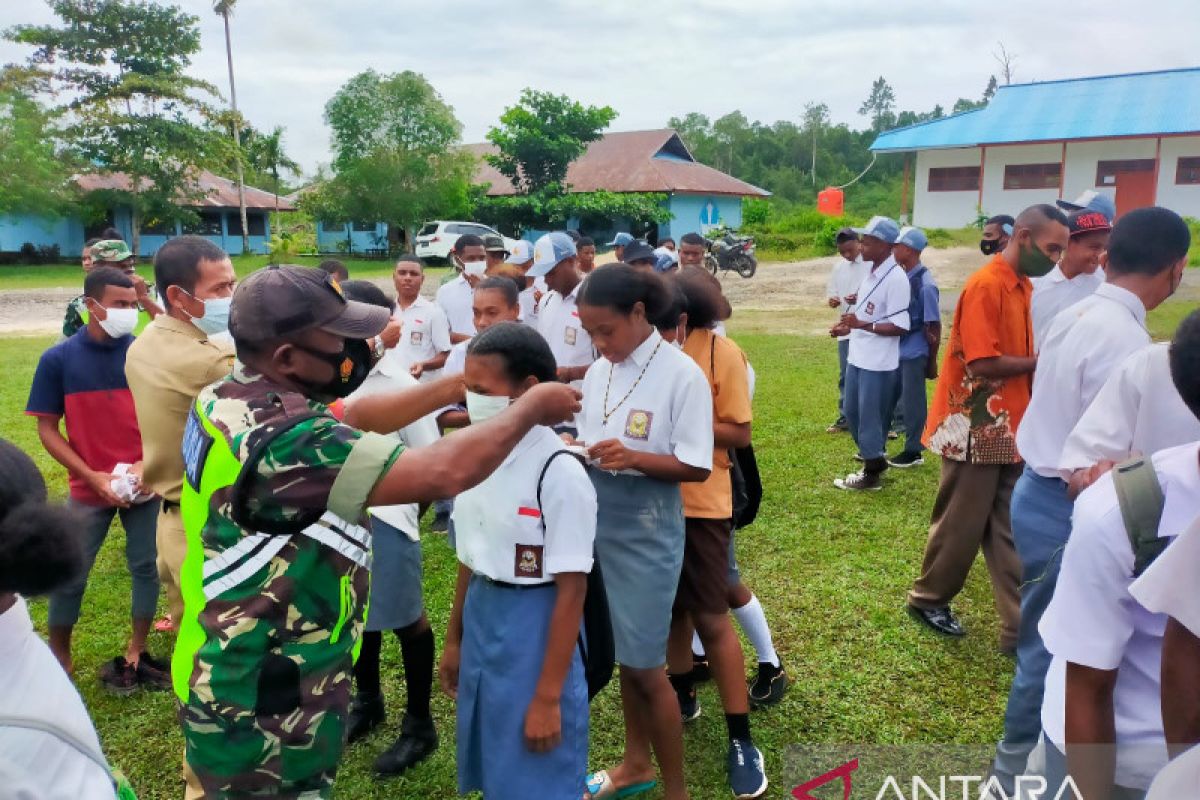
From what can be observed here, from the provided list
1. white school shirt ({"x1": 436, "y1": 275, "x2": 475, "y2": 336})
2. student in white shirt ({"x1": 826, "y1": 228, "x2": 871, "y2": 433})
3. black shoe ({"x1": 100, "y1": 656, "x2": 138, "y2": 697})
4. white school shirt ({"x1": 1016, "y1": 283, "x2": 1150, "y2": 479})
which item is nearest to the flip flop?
white school shirt ({"x1": 1016, "y1": 283, "x2": 1150, "y2": 479})

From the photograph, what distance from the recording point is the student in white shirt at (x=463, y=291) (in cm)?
728

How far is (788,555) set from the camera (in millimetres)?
5500

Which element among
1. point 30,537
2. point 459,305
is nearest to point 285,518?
point 30,537

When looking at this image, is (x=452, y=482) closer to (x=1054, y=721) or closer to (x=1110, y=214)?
(x=1054, y=721)

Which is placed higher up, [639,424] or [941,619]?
[639,424]

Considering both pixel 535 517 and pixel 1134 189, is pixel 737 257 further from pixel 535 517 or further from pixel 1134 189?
pixel 535 517

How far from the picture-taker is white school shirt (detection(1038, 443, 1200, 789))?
157 centimetres

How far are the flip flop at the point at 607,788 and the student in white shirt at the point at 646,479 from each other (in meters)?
0.25

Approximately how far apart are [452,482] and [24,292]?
86.5ft

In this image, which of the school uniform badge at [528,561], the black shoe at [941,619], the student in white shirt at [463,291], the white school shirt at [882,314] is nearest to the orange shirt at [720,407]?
the school uniform badge at [528,561]

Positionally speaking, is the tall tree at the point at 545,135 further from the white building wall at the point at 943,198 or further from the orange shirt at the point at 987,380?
the orange shirt at the point at 987,380

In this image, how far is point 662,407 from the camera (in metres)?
2.96

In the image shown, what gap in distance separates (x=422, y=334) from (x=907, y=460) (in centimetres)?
433

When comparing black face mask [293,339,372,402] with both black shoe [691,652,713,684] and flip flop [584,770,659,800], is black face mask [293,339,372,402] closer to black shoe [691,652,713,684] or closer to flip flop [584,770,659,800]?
flip flop [584,770,659,800]
